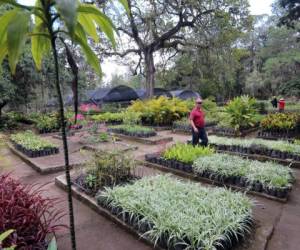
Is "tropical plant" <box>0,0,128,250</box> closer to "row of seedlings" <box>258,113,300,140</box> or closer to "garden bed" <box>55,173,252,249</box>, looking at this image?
"garden bed" <box>55,173,252,249</box>

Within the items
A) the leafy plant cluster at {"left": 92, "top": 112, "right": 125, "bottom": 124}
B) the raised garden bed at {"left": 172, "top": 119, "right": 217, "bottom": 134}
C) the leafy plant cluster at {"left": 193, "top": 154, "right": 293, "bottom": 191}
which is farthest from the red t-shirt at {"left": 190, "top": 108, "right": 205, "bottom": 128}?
the leafy plant cluster at {"left": 92, "top": 112, "right": 125, "bottom": 124}

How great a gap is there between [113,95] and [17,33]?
21.4 meters

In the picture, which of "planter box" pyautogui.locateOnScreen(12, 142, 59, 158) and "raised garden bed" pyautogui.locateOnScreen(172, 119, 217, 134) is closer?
"planter box" pyautogui.locateOnScreen(12, 142, 59, 158)

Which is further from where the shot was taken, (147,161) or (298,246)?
(147,161)

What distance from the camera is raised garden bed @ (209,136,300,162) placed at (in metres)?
6.36

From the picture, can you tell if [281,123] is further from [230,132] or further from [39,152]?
[39,152]

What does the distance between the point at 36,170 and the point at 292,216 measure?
18.0ft

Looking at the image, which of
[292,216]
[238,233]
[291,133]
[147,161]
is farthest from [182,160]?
[291,133]

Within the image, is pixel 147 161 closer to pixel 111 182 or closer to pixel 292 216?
pixel 111 182

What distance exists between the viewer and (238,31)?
15516mm

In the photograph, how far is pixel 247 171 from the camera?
15.8 feet

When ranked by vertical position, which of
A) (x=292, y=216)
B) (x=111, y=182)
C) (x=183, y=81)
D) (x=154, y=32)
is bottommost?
(x=292, y=216)

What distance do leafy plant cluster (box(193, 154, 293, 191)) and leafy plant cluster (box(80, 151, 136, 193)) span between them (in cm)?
148

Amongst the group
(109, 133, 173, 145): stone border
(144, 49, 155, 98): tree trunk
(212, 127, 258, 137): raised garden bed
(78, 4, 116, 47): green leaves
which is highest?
(144, 49, 155, 98): tree trunk
